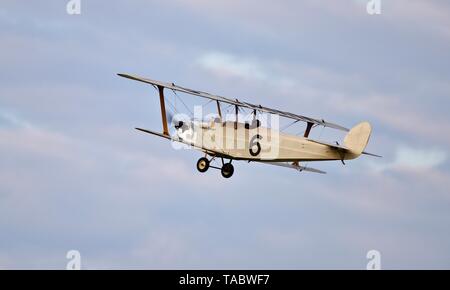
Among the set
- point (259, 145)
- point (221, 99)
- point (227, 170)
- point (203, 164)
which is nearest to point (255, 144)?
point (259, 145)

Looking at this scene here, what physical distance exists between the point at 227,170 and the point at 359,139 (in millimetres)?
4896

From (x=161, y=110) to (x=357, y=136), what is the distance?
7263mm

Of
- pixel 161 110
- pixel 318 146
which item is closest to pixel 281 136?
pixel 318 146

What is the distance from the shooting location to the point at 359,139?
35281 millimetres

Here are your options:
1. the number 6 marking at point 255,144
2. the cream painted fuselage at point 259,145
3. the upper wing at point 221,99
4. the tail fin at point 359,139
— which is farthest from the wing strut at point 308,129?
the tail fin at point 359,139

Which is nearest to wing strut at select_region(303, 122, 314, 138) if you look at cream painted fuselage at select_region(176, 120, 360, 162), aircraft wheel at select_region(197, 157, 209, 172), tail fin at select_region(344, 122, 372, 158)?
cream painted fuselage at select_region(176, 120, 360, 162)

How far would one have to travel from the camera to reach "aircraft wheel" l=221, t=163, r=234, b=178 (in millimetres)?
36812

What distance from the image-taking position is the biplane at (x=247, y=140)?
3550 cm

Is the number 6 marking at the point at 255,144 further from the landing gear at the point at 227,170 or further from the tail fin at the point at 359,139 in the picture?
the tail fin at the point at 359,139
